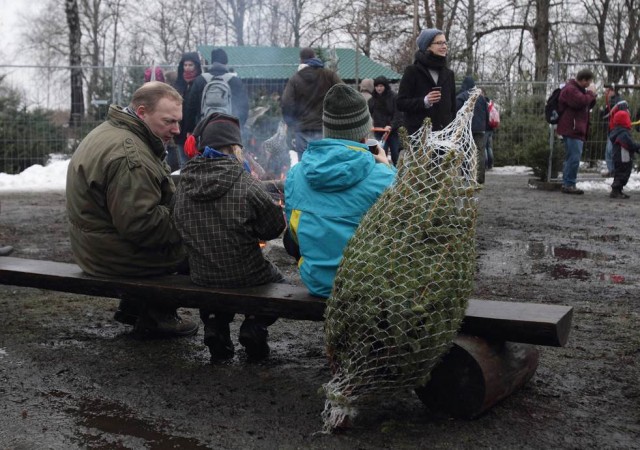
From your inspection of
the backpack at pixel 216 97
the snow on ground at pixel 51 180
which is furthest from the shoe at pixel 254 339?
the snow on ground at pixel 51 180

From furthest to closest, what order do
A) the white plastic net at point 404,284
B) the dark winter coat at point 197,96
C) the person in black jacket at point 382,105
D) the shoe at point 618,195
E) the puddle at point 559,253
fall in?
the person in black jacket at point 382,105
the shoe at point 618,195
the dark winter coat at point 197,96
the puddle at point 559,253
the white plastic net at point 404,284

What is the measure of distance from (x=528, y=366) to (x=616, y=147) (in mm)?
10500

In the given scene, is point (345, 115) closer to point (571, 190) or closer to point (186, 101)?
point (186, 101)

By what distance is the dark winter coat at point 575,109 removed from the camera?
13.2 metres

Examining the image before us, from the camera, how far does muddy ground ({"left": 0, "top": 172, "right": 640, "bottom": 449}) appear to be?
3436mm

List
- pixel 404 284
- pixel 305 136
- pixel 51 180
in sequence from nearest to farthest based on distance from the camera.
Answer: pixel 404 284 → pixel 305 136 → pixel 51 180

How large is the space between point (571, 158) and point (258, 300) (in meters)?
10.7

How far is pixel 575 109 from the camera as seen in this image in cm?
1320

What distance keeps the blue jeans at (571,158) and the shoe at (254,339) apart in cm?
1010

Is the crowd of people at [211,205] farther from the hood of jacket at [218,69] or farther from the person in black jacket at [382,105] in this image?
the person in black jacket at [382,105]

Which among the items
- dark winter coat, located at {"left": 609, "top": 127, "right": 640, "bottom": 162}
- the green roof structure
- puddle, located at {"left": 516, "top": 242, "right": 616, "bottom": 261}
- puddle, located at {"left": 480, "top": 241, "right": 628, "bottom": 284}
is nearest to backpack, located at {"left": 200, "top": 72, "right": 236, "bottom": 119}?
puddle, located at {"left": 480, "top": 241, "right": 628, "bottom": 284}

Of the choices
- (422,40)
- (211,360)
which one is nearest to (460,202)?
(211,360)

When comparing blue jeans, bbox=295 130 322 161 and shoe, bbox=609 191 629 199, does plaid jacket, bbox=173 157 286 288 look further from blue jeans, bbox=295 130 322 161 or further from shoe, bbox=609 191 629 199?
shoe, bbox=609 191 629 199

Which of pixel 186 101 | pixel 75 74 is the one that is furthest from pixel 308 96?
pixel 75 74
